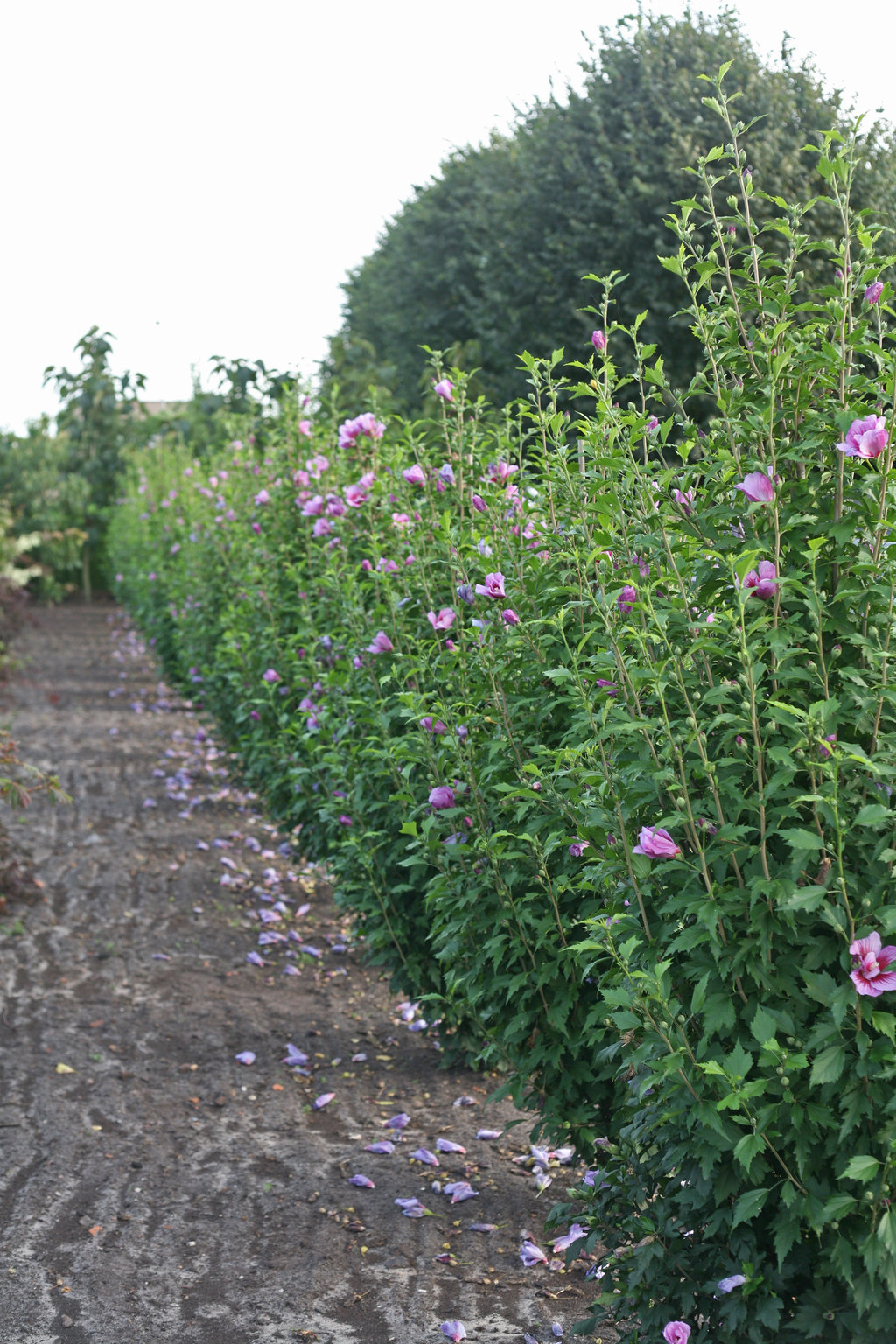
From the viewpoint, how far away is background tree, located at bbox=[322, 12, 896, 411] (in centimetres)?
1432

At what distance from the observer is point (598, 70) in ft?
52.7

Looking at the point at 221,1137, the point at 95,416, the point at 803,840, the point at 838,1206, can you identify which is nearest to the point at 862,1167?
the point at 838,1206

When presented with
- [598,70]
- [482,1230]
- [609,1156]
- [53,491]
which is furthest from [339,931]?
[53,491]

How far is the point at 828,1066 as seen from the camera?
176 centimetres

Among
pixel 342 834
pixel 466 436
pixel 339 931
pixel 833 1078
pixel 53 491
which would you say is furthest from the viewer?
pixel 53 491

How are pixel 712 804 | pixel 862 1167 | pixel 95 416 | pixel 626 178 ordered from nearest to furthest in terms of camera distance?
pixel 862 1167 → pixel 712 804 → pixel 626 178 → pixel 95 416

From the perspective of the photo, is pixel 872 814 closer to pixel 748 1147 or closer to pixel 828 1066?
pixel 828 1066

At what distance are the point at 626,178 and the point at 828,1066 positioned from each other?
48.6 ft

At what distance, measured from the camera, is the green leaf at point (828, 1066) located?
1.75 meters

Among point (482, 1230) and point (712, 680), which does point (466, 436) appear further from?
point (482, 1230)

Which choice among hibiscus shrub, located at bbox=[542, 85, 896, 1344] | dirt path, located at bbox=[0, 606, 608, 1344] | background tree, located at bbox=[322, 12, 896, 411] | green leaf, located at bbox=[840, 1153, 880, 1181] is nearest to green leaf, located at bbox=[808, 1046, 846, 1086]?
hibiscus shrub, located at bbox=[542, 85, 896, 1344]

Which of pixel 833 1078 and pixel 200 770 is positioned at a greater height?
pixel 833 1078

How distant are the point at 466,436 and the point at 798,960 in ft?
7.55

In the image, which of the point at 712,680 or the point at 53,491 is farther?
the point at 53,491
